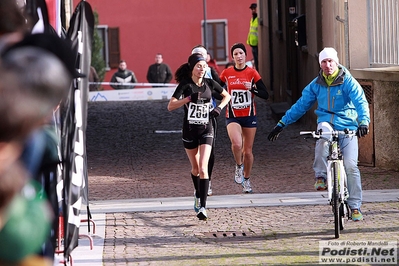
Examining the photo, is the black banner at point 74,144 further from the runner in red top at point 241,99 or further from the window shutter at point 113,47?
the window shutter at point 113,47

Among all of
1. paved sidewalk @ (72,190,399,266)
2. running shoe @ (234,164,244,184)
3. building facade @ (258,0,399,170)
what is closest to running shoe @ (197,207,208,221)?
paved sidewalk @ (72,190,399,266)

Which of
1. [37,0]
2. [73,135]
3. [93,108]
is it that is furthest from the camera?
[93,108]

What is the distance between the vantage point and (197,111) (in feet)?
31.9

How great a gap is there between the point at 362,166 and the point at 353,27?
2.15m

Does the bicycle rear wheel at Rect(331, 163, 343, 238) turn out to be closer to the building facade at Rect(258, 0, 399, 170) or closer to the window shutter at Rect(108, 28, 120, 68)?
the building facade at Rect(258, 0, 399, 170)

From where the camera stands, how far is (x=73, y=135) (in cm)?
662

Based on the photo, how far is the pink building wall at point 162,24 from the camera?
46.1m

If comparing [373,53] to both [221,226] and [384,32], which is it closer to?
[384,32]

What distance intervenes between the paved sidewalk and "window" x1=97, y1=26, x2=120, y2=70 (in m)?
35.7

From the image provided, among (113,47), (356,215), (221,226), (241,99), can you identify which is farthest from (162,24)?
(356,215)

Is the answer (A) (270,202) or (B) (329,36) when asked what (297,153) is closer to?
(B) (329,36)

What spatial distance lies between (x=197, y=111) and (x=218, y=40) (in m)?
38.0

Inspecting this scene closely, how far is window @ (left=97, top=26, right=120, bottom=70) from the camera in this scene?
46406 mm

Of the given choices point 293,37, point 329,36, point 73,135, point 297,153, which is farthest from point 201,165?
point 293,37
